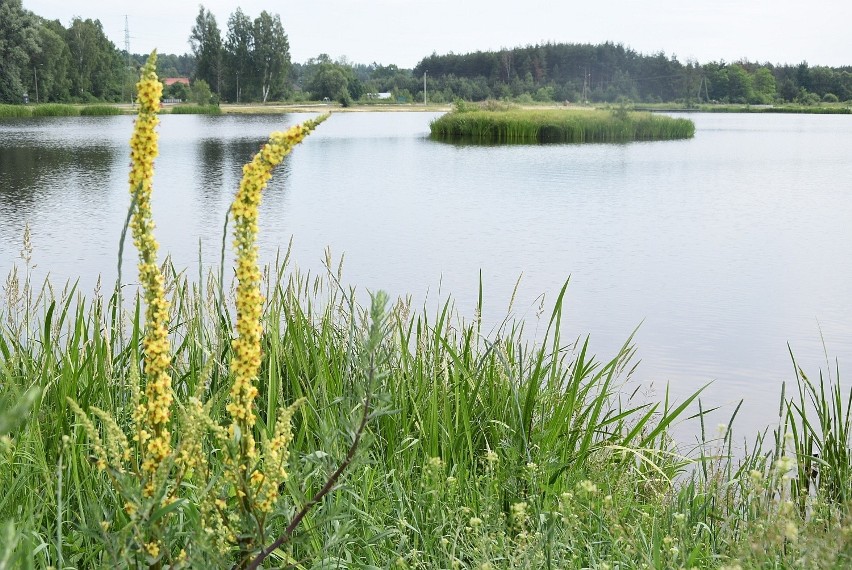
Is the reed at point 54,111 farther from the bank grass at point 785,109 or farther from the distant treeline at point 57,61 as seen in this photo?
the bank grass at point 785,109

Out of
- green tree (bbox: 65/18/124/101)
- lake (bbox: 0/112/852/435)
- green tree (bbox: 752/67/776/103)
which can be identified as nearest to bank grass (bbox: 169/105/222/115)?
green tree (bbox: 65/18/124/101)

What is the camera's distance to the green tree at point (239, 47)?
98125mm

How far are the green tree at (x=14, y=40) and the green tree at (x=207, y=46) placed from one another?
3207cm

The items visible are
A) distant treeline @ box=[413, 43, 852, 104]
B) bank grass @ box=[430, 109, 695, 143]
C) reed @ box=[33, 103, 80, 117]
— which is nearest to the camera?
bank grass @ box=[430, 109, 695, 143]

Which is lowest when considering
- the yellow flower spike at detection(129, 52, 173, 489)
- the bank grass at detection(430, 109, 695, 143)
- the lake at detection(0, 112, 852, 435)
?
the lake at detection(0, 112, 852, 435)

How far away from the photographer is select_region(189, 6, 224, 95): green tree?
95500mm

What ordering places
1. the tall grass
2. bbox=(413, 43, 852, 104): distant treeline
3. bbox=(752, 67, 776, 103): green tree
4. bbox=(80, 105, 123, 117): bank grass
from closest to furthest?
the tall grass → bbox=(80, 105, 123, 117): bank grass → bbox=(413, 43, 852, 104): distant treeline → bbox=(752, 67, 776, 103): green tree

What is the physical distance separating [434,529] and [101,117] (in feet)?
226

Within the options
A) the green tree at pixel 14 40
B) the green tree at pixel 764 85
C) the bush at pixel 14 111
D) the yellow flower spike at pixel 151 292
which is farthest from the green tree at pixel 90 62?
the yellow flower spike at pixel 151 292

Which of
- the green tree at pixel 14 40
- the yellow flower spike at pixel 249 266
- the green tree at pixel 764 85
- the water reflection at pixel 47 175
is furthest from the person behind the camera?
the green tree at pixel 764 85

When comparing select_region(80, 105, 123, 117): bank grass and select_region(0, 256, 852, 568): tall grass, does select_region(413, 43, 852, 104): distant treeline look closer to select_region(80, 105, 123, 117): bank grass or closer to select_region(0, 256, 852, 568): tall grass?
select_region(80, 105, 123, 117): bank grass

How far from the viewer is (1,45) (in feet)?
203

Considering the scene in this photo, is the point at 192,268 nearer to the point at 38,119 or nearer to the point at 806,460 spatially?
the point at 806,460

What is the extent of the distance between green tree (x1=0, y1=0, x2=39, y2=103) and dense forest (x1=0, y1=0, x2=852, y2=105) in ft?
5.69
